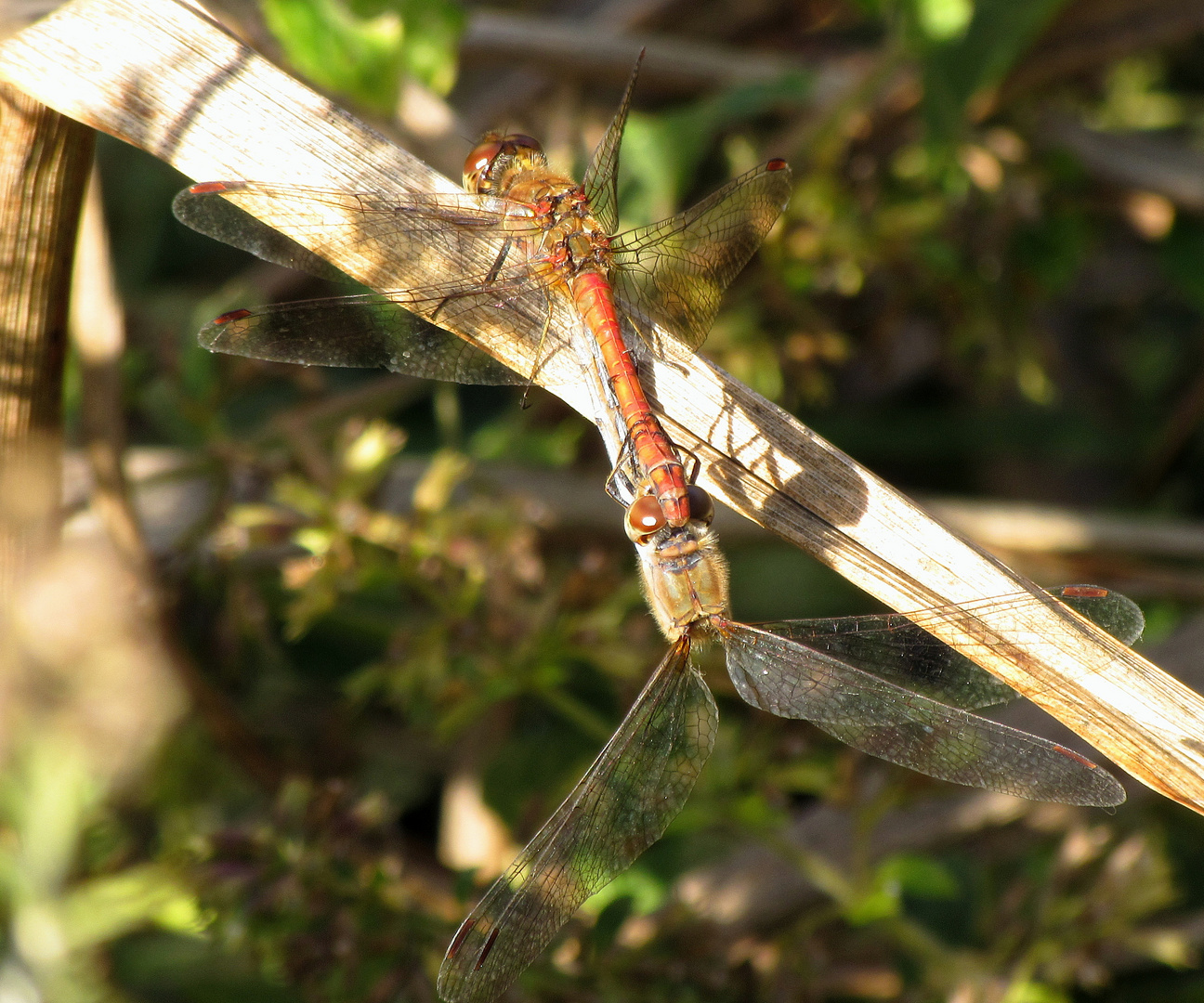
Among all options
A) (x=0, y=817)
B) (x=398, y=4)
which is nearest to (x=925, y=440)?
(x=398, y=4)

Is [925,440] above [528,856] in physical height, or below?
below

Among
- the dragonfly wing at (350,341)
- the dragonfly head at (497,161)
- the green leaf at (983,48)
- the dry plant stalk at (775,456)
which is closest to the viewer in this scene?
the dry plant stalk at (775,456)

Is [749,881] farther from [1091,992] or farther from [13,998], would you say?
[13,998]

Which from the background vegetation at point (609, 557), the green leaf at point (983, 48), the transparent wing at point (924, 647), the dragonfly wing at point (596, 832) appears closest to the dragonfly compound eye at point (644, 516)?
the dragonfly wing at point (596, 832)

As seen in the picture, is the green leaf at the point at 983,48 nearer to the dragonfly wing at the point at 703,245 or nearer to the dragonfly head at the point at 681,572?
the dragonfly wing at the point at 703,245

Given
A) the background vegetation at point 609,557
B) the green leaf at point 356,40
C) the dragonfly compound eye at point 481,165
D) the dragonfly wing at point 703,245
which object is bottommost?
the background vegetation at point 609,557

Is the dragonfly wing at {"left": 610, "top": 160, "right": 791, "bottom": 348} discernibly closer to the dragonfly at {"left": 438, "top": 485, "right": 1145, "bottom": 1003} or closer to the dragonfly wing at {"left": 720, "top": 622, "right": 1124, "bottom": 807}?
the dragonfly at {"left": 438, "top": 485, "right": 1145, "bottom": 1003}

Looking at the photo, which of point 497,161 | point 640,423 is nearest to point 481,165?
point 497,161
